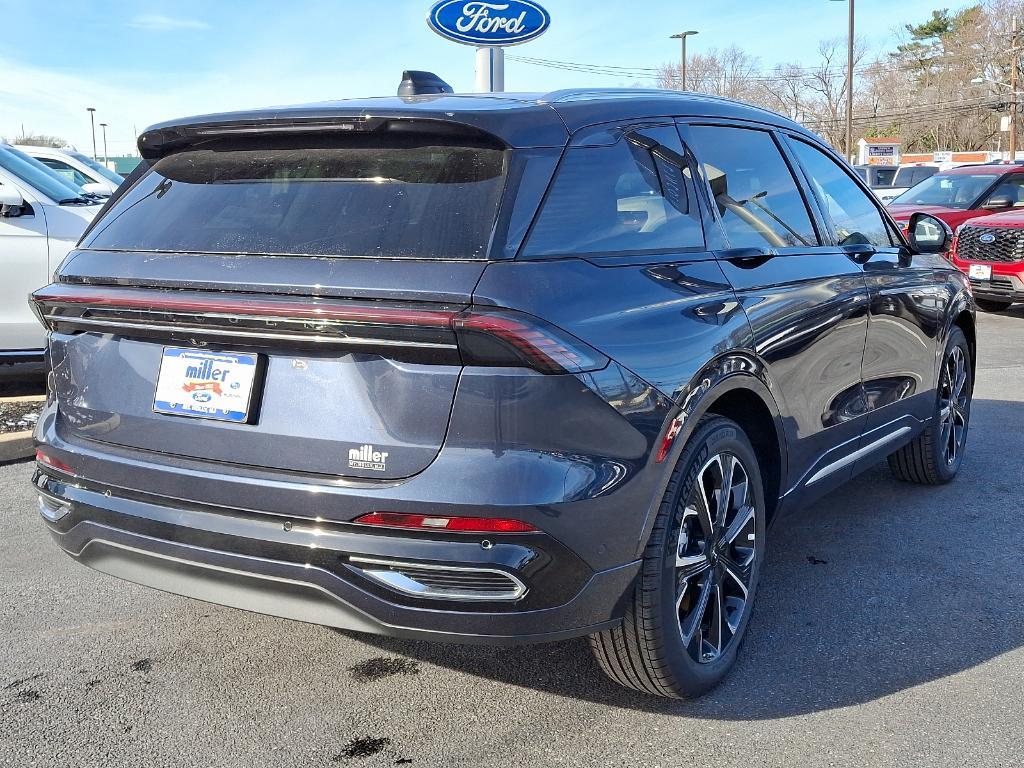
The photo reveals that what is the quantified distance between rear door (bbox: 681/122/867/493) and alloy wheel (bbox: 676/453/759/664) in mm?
395

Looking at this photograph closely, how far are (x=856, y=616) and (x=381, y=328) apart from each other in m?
2.16

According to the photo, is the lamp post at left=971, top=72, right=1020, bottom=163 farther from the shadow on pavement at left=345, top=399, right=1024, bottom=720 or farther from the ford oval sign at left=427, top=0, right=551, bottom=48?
the shadow on pavement at left=345, top=399, right=1024, bottom=720

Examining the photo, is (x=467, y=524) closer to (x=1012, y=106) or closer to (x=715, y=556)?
(x=715, y=556)

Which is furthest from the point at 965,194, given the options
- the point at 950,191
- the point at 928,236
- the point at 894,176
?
the point at 894,176

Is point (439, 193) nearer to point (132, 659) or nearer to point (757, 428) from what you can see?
point (757, 428)

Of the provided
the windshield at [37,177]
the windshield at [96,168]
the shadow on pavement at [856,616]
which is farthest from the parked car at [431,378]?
the windshield at [96,168]

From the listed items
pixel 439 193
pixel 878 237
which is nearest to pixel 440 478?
pixel 439 193

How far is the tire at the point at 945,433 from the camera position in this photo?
16.7 ft

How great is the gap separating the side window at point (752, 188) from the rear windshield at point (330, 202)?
1.06 meters

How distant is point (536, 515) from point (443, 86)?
1815mm

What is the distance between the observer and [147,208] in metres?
3.07

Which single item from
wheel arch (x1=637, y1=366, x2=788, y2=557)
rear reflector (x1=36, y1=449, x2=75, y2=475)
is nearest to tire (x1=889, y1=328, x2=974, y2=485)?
wheel arch (x1=637, y1=366, x2=788, y2=557)

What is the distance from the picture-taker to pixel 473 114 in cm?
271

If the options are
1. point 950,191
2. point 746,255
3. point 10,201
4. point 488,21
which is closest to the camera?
point 746,255
